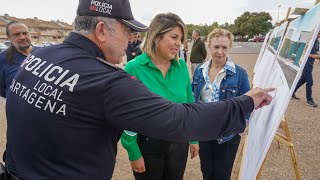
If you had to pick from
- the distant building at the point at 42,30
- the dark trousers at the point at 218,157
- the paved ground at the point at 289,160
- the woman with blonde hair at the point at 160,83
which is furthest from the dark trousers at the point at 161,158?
the distant building at the point at 42,30

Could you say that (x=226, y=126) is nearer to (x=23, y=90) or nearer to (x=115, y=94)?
(x=115, y=94)

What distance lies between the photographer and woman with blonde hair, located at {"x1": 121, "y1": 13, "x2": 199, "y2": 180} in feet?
7.45

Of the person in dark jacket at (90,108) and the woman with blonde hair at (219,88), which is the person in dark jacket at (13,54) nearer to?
the woman with blonde hair at (219,88)

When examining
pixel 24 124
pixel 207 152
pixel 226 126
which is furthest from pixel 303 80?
pixel 24 124

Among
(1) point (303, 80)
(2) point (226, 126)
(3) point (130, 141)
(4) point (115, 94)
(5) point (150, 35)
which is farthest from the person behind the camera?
(1) point (303, 80)

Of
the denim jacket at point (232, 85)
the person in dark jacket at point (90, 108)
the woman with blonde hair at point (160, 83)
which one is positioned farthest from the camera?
the denim jacket at point (232, 85)

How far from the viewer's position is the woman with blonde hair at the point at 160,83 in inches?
89.4

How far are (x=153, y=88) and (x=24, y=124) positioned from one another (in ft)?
3.85

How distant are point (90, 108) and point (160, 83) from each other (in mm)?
1221

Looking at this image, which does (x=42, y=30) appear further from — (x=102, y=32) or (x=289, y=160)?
(x=102, y=32)

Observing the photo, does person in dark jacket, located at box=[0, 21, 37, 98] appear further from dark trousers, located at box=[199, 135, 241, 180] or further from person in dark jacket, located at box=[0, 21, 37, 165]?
dark trousers, located at box=[199, 135, 241, 180]

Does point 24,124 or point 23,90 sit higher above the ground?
point 23,90

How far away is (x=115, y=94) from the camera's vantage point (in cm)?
108

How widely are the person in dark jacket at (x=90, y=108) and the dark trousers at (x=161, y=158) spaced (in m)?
0.97
